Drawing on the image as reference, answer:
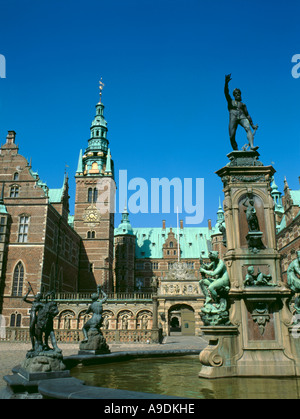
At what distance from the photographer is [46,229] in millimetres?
34844

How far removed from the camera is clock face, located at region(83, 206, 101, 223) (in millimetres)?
51562

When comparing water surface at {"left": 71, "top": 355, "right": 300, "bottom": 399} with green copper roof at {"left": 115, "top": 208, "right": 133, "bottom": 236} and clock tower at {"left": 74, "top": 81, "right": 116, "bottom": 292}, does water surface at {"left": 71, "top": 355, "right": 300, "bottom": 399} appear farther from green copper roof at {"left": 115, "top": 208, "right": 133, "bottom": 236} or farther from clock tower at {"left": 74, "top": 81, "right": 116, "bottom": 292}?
green copper roof at {"left": 115, "top": 208, "right": 133, "bottom": 236}

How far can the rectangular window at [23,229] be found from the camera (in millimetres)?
34094

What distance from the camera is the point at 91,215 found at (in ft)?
170

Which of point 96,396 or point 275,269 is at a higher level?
point 275,269

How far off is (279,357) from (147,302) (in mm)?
31173

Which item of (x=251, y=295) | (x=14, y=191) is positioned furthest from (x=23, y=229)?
(x=251, y=295)

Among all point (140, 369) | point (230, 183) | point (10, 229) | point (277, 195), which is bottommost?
point (140, 369)

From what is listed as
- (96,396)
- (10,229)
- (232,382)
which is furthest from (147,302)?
(96,396)

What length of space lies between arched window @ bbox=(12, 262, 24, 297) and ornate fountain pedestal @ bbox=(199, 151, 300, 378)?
2901cm

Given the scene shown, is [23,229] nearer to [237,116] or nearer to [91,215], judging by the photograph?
[91,215]

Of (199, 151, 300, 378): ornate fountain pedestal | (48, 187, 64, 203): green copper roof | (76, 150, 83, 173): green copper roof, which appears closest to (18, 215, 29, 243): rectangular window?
(48, 187, 64, 203): green copper roof

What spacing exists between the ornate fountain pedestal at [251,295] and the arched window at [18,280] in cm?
2901
